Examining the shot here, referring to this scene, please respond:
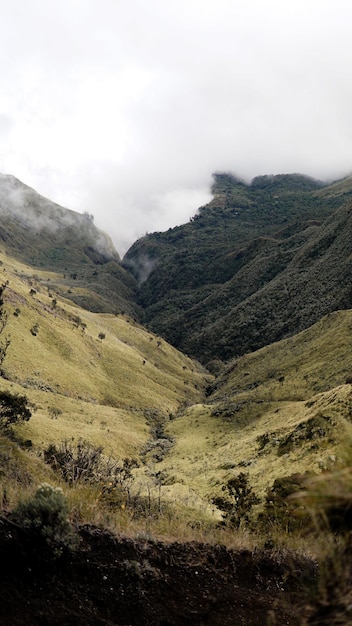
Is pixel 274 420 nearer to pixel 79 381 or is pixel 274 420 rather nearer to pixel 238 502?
pixel 238 502

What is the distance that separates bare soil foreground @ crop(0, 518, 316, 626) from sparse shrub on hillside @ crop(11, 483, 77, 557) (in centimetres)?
13

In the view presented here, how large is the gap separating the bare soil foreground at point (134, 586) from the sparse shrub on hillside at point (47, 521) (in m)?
0.13

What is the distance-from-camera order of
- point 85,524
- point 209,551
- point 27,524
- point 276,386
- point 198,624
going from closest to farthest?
point 198,624
point 27,524
point 85,524
point 209,551
point 276,386

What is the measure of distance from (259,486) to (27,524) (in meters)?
20.0

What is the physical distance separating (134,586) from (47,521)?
1.66 meters

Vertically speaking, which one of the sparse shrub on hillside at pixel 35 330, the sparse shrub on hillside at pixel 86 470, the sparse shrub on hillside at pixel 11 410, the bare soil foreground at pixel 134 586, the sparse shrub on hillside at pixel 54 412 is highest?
the bare soil foreground at pixel 134 586

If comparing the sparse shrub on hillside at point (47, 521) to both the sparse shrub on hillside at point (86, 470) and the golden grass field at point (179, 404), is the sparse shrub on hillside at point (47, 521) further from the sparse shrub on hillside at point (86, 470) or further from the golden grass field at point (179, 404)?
the sparse shrub on hillside at point (86, 470)

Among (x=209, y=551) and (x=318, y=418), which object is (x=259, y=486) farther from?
(x=209, y=551)

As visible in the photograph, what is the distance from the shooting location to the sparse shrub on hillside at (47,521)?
247 inches

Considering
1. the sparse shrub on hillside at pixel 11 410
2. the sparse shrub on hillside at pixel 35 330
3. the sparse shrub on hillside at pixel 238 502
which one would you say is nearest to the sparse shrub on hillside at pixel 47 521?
the sparse shrub on hillside at pixel 238 502

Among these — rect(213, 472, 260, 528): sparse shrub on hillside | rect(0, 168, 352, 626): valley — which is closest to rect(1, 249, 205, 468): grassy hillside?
rect(0, 168, 352, 626): valley

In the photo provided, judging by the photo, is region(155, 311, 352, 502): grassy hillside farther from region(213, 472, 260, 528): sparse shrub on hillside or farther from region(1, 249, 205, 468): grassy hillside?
region(1, 249, 205, 468): grassy hillside

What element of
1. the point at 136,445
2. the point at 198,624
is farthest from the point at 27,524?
the point at 136,445

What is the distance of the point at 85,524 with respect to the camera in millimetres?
7465
